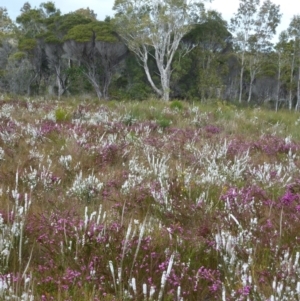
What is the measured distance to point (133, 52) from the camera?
41844mm

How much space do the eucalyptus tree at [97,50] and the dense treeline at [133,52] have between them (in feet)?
0.32

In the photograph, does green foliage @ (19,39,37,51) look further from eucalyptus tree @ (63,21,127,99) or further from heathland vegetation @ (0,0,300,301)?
heathland vegetation @ (0,0,300,301)

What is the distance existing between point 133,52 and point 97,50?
5467 millimetres

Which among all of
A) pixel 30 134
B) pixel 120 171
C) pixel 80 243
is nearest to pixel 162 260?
pixel 80 243

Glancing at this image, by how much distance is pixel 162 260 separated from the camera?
7.62 feet

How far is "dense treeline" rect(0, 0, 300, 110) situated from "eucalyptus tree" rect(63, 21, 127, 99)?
3.9 inches

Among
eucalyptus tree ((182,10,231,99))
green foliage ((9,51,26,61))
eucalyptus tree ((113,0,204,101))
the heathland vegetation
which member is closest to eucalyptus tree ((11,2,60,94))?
green foliage ((9,51,26,61))

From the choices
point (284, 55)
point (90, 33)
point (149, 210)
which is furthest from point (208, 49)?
point (149, 210)

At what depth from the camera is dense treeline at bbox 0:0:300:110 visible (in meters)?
37.9

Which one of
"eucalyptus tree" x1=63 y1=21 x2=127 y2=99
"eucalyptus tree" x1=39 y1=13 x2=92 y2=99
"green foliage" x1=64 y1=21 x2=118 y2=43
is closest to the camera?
"green foliage" x1=64 y1=21 x2=118 y2=43

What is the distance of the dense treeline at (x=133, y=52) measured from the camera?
3791 cm

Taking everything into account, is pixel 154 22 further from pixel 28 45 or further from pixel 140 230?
pixel 140 230

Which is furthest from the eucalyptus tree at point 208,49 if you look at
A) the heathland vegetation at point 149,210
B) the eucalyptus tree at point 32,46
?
the heathland vegetation at point 149,210

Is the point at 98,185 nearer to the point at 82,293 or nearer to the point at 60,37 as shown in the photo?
the point at 82,293
